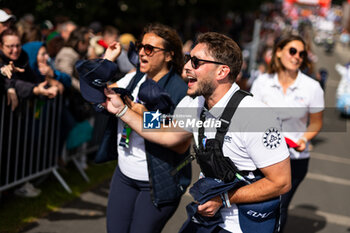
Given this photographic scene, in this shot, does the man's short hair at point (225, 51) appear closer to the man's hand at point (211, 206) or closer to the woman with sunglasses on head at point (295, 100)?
the man's hand at point (211, 206)

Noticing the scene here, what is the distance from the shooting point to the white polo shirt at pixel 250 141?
2.47m

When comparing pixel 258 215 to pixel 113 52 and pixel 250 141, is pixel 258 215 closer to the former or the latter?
pixel 250 141

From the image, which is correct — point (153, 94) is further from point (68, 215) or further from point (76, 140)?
point (76, 140)

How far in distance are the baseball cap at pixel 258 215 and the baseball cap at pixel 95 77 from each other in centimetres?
112

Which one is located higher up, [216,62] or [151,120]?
[216,62]

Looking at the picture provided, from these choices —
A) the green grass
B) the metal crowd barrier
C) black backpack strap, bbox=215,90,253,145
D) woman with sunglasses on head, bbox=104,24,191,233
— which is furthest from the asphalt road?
black backpack strap, bbox=215,90,253,145

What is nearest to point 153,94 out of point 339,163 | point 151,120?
point 151,120

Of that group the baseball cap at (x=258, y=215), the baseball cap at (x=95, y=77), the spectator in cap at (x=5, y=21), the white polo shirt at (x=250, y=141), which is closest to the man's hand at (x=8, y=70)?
the spectator in cap at (x=5, y=21)

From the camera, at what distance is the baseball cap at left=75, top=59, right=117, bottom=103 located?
9.45ft

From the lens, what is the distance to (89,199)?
5688mm

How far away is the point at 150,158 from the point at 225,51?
37.4 inches

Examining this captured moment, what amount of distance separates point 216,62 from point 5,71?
290 centimetres

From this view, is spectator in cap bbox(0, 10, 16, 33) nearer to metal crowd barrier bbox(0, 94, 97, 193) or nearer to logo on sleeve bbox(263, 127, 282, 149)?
metal crowd barrier bbox(0, 94, 97, 193)

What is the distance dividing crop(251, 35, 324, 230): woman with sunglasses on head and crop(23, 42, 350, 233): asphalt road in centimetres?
44
